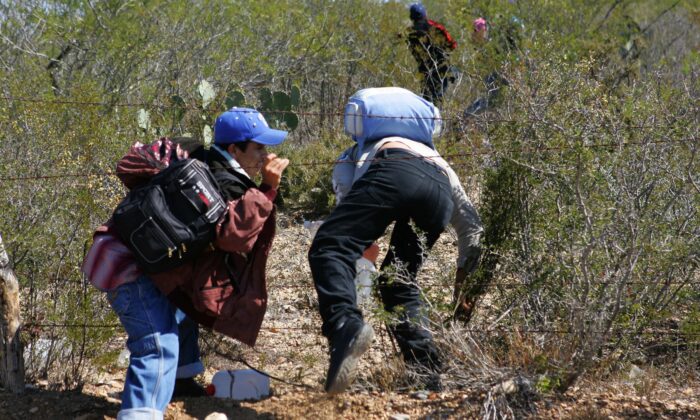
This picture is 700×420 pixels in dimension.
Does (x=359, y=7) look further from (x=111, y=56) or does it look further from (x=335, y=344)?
(x=335, y=344)

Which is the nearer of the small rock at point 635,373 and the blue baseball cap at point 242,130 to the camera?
the blue baseball cap at point 242,130

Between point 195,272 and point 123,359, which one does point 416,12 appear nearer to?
point 123,359

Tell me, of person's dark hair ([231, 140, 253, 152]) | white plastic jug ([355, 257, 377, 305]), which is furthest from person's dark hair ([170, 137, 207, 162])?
white plastic jug ([355, 257, 377, 305])

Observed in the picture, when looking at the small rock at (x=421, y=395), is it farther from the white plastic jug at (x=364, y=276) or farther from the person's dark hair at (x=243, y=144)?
the person's dark hair at (x=243, y=144)

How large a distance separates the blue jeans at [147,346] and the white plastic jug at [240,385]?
613 millimetres

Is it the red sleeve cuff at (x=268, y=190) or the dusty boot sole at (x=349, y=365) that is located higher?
the red sleeve cuff at (x=268, y=190)

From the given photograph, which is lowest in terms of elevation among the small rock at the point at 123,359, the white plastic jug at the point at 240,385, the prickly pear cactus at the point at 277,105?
the small rock at the point at 123,359

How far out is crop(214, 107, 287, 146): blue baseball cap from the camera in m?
3.72

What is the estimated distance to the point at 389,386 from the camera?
4020 mm

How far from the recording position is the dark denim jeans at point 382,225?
352 centimetres

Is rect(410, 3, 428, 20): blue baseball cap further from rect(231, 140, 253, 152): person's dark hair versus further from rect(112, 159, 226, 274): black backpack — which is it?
rect(112, 159, 226, 274): black backpack

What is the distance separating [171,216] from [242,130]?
1.81ft

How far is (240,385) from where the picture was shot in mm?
4066

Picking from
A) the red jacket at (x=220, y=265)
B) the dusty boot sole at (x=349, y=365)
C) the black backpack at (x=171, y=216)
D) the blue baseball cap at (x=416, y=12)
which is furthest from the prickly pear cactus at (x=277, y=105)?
the dusty boot sole at (x=349, y=365)
